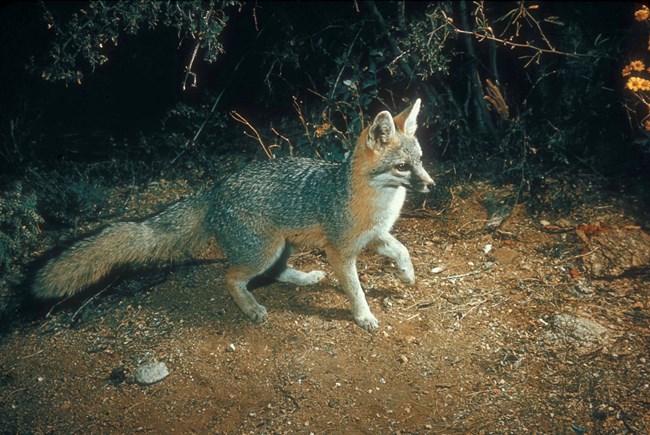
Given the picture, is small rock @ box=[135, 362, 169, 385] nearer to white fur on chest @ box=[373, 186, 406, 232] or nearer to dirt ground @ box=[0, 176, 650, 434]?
dirt ground @ box=[0, 176, 650, 434]

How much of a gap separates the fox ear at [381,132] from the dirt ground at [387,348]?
1.41m

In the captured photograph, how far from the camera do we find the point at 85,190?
5.93 metres

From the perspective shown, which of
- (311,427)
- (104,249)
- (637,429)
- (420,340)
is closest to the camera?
(637,429)

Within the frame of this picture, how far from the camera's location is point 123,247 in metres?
4.34

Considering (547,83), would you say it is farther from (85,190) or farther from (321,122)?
(85,190)

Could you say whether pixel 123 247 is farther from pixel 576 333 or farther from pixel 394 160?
pixel 576 333

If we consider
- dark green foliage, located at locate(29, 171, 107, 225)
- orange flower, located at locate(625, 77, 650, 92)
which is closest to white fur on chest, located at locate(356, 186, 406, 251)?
orange flower, located at locate(625, 77, 650, 92)

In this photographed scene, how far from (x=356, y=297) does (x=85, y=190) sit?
3.85 m

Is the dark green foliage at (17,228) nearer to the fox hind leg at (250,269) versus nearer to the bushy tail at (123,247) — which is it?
the bushy tail at (123,247)

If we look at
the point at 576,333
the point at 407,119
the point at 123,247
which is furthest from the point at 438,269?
the point at 123,247

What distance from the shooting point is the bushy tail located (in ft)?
14.0

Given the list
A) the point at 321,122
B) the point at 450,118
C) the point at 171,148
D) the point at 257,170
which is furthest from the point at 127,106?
the point at 450,118

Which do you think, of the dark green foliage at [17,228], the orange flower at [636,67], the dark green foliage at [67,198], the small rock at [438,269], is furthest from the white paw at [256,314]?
the orange flower at [636,67]

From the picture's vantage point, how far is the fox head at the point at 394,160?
3859mm
